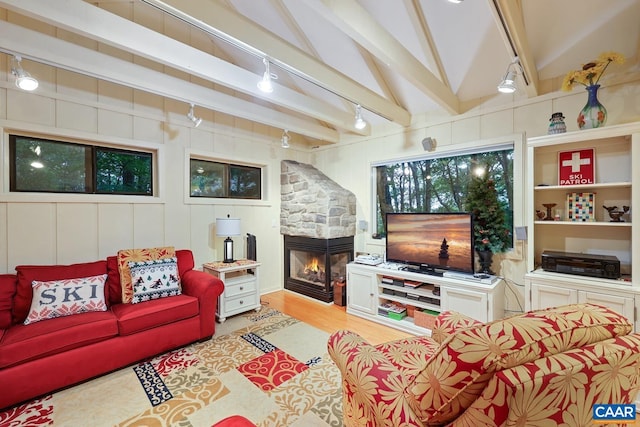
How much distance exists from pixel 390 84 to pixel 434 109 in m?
0.64

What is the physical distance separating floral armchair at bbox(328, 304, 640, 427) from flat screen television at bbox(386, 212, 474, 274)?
198cm

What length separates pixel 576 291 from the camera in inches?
87.0

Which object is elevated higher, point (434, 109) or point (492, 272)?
point (434, 109)

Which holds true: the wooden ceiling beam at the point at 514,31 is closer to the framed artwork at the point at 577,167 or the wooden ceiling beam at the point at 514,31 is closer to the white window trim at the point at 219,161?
the framed artwork at the point at 577,167

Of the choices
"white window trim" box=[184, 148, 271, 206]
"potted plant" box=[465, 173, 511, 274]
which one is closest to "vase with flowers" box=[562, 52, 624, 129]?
"potted plant" box=[465, 173, 511, 274]

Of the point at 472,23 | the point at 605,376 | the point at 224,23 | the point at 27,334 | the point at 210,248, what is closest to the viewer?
the point at 605,376

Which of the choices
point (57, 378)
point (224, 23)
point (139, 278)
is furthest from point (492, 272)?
point (57, 378)

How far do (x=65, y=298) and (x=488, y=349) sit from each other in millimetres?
3107

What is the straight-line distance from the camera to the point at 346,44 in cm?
304

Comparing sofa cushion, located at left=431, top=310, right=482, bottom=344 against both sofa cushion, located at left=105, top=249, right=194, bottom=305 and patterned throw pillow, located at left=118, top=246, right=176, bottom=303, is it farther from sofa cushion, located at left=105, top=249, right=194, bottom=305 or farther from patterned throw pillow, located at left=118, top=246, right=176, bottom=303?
sofa cushion, located at left=105, top=249, right=194, bottom=305

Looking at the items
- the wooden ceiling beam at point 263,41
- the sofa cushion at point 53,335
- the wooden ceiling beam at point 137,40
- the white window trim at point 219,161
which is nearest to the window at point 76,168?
the white window trim at point 219,161

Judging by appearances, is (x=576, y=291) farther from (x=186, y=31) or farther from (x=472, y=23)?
(x=186, y=31)

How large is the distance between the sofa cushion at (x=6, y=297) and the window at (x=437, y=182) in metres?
3.92

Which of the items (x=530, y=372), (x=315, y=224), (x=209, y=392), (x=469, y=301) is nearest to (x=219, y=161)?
(x=315, y=224)
